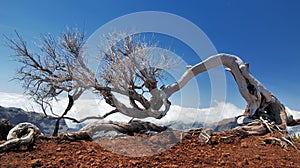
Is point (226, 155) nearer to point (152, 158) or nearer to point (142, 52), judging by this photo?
point (152, 158)

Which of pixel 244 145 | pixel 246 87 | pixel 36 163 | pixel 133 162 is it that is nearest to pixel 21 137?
pixel 36 163

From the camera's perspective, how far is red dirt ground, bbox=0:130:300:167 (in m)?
3.29

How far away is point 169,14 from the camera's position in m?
6.60

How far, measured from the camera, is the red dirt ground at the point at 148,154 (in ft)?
10.8

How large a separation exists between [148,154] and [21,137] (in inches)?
92.7

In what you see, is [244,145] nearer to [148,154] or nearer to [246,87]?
[148,154]

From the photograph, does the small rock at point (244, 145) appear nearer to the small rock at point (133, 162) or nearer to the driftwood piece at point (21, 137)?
the small rock at point (133, 162)

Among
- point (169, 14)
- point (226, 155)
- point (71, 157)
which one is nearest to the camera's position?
point (71, 157)

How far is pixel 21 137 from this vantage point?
4.18 m

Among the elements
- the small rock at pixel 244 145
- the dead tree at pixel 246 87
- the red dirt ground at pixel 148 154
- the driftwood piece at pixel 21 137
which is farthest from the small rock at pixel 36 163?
the dead tree at pixel 246 87

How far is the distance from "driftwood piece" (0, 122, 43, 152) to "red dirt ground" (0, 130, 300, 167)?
4.8 inches

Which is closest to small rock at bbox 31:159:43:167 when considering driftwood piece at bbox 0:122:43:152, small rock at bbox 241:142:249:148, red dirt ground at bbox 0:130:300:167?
red dirt ground at bbox 0:130:300:167

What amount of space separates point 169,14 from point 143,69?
7.19ft

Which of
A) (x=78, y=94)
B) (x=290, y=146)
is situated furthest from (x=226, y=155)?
(x=78, y=94)
